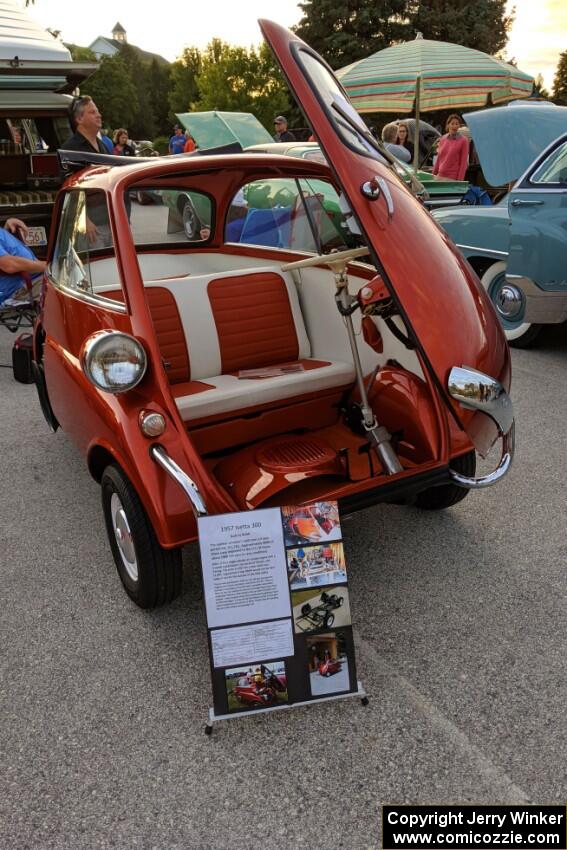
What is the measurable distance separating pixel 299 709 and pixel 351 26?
3713cm

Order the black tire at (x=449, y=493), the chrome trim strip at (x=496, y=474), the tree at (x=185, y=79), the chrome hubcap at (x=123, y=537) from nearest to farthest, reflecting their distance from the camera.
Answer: the chrome trim strip at (x=496, y=474), the chrome hubcap at (x=123, y=537), the black tire at (x=449, y=493), the tree at (x=185, y=79)

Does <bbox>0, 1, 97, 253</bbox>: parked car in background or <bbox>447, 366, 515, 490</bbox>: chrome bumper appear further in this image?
<bbox>0, 1, 97, 253</bbox>: parked car in background

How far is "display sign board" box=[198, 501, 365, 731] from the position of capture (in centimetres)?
207

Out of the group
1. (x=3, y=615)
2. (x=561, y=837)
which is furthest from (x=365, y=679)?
(x=3, y=615)

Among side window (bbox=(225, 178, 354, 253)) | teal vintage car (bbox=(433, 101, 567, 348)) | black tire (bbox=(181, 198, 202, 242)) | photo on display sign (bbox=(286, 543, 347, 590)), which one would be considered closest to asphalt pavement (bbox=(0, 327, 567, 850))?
photo on display sign (bbox=(286, 543, 347, 590))

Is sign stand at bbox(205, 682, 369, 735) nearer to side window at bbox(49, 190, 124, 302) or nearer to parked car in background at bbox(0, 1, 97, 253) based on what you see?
side window at bbox(49, 190, 124, 302)

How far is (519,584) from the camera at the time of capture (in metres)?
2.76

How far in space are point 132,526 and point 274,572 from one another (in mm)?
637

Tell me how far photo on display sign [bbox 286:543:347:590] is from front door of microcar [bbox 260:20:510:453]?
74cm

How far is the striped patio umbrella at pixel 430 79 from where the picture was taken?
8547 mm

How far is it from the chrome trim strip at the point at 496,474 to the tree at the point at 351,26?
34059 mm

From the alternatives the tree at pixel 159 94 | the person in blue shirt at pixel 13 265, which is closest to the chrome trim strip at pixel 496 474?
the person in blue shirt at pixel 13 265

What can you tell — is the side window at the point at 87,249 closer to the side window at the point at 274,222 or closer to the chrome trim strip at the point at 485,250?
the side window at the point at 274,222

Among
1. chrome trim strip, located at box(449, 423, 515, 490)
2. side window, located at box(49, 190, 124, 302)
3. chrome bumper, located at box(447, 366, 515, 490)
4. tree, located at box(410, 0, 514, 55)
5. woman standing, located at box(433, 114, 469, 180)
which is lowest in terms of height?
chrome trim strip, located at box(449, 423, 515, 490)
